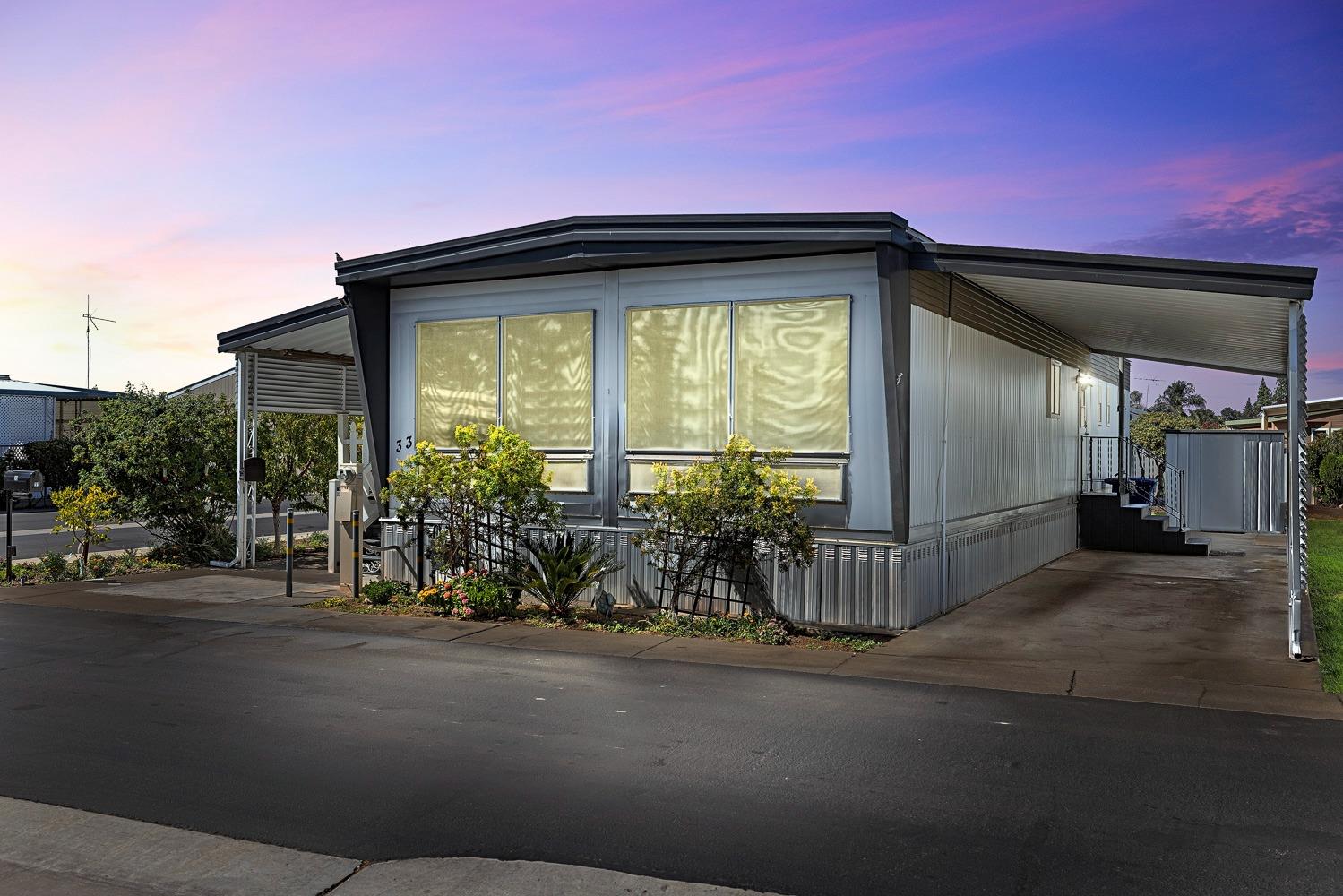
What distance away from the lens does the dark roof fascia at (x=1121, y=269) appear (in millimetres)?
9078

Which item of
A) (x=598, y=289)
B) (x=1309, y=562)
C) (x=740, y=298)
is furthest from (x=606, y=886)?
(x=1309, y=562)

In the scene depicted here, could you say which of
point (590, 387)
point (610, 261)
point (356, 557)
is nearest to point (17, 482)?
point (356, 557)

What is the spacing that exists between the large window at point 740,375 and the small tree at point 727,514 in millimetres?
468

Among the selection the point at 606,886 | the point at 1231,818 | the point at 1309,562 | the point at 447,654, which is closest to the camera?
the point at 606,886

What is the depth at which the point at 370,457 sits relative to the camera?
14.0m

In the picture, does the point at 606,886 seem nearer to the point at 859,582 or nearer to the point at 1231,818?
the point at 1231,818

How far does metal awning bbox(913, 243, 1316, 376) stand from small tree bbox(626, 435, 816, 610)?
257cm

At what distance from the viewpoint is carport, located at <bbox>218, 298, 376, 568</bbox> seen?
15.7m

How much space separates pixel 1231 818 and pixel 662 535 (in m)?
6.45

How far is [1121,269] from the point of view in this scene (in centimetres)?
984

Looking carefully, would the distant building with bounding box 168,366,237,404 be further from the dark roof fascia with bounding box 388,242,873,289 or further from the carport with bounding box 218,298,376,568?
the dark roof fascia with bounding box 388,242,873,289

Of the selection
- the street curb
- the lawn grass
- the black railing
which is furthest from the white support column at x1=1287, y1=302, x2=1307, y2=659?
the black railing

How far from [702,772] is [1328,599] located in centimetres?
1036

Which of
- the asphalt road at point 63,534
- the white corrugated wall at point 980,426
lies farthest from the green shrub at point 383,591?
the asphalt road at point 63,534
